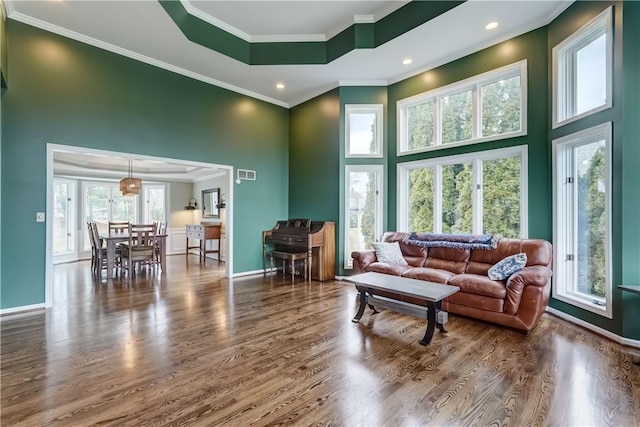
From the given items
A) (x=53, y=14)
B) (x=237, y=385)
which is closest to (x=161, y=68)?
(x=53, y=14)

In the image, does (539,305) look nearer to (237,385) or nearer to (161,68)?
(237,385)

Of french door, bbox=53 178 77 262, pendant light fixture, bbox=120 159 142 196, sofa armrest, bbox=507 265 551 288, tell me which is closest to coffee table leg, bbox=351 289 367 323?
sofa armrest, bbox=507 265 551 288

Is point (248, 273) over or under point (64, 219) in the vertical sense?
under

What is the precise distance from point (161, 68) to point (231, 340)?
4368 millimetres

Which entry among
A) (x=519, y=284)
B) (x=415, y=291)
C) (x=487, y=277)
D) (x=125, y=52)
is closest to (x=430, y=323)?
(x=415, y=291)

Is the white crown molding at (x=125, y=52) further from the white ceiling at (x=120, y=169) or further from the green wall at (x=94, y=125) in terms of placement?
the white ceiling at (x=120, y=169)

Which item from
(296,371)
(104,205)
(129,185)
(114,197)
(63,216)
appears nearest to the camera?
(296,371)

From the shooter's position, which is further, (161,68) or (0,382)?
(161,68)

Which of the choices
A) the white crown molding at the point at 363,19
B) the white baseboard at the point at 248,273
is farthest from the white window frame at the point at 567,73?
the white baseboard at the point at 248,273

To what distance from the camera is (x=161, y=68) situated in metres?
4.76

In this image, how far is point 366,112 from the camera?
5582 millimetres

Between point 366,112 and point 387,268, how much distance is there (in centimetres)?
303

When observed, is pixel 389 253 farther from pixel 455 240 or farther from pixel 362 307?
pixel 362 307

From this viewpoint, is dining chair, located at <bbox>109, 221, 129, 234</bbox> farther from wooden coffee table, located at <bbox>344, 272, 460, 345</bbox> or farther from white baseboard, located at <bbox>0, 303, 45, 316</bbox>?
wooden coffee table, located at <bbox>344, 272, 460, 345</bbox>
